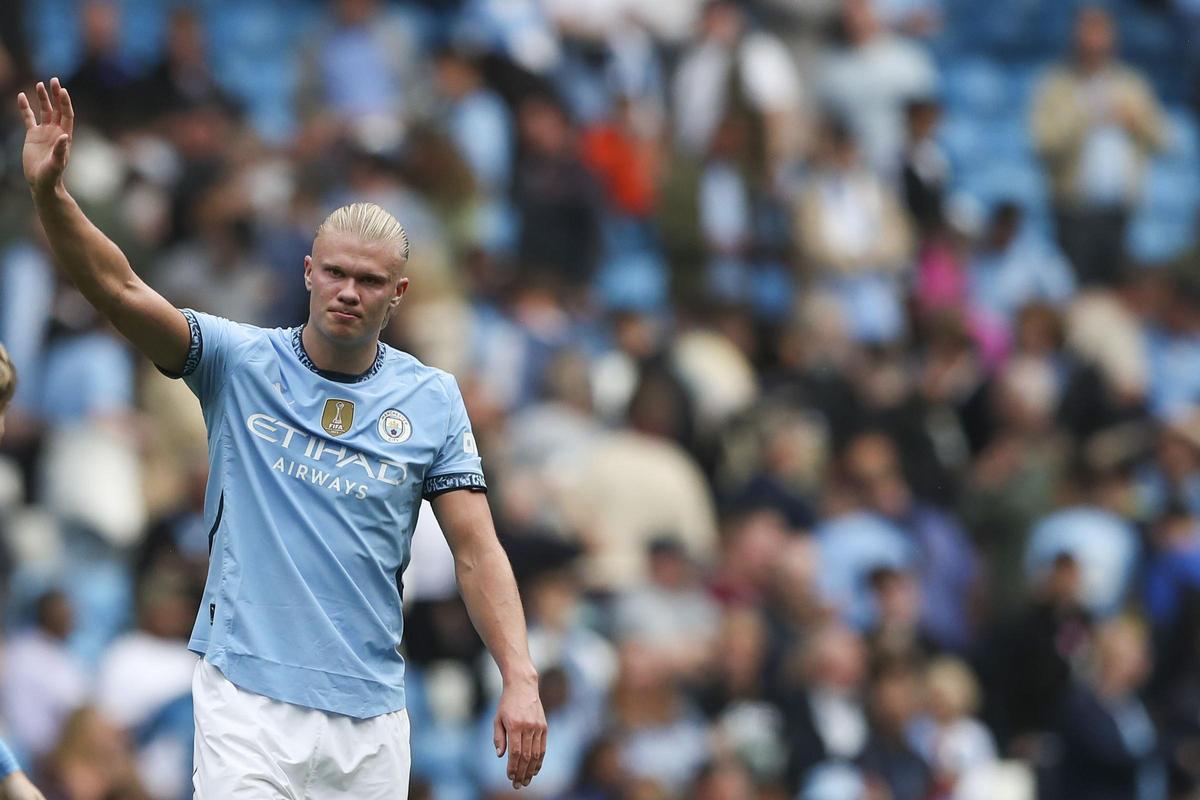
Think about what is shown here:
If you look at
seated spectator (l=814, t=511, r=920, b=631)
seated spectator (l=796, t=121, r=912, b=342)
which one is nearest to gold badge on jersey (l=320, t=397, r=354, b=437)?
seated spectator (l=814, t=511, r=920, b=631)

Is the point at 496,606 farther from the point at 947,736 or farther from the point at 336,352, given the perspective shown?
the point at 947,736

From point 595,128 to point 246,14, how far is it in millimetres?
3008

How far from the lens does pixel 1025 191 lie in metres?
18.9

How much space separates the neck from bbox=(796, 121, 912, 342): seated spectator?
395 inches

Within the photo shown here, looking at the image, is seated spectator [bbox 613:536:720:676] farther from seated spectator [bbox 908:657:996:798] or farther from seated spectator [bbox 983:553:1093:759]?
seated spectator [bbox 983:553:1093:759]

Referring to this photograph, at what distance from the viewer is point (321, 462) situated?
6.05m

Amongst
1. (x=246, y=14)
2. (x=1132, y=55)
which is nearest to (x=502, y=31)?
(x=246, y=14)

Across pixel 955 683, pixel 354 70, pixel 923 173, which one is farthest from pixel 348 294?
pixel 923 173

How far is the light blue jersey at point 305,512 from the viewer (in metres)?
5.96

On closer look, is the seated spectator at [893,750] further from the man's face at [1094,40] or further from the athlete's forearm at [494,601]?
the man's face at [1094,40]

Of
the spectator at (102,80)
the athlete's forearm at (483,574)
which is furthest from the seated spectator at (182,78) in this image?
the athlete's forearm at (483,574)

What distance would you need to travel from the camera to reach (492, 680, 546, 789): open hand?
228 inches

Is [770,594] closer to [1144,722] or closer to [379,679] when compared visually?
[1144,722]

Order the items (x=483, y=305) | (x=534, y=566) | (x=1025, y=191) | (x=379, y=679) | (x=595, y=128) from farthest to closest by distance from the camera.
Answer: (x=1025, y=191) → (x=595, y=128) → (x=483, y=305) → (x=534, y=566) → (x=379, y=679)
